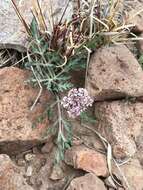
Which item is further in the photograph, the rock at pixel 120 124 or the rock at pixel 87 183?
the rock at pixel 120 124

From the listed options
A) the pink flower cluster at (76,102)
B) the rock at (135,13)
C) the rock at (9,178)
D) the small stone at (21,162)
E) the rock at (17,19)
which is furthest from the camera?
the rock at (135,13)

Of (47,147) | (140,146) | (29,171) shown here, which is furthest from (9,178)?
(140,146)

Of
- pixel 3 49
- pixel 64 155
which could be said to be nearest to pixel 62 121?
pixel 64 155

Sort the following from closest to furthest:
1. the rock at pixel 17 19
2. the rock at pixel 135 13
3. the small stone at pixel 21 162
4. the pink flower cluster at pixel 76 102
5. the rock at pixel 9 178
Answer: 1. the rock at pixel 9 178
2. the pink flower cluster at pixel 76 102
3. the small stone at pixel 21 162
4. the rock at pixel 17 19
5. the rock at pixel 135 13

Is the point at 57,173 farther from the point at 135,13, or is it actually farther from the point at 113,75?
the point at 135,13

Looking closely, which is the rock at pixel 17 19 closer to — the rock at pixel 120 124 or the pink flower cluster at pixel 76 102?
the pink flower cluster at pixel 76 102

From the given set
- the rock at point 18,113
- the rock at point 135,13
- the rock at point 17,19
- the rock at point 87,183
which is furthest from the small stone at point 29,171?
the rock at point 135,13

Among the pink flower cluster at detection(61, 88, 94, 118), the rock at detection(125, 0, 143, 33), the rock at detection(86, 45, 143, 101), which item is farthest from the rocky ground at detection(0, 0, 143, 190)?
the rock at detection(125, 0, 143, 33)

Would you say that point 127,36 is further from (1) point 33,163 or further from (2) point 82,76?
→ (1) point 33,163
